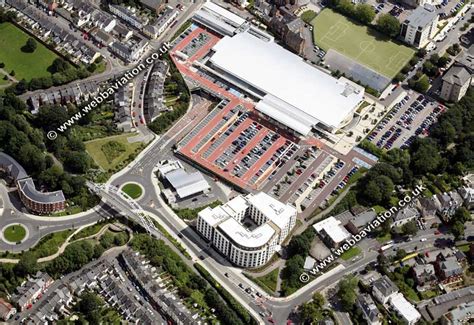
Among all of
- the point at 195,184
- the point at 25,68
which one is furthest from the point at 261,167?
the point at 25,68

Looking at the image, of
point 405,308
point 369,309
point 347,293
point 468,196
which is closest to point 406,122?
point 468,196

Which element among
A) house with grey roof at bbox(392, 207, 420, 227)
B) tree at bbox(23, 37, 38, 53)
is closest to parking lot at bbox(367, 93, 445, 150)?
house with grey roof at bbox(392, 207, 420, 227)

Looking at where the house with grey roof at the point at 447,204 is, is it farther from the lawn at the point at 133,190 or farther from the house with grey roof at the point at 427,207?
the lawn at the point at 133,190

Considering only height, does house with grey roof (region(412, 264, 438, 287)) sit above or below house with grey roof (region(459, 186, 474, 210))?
below

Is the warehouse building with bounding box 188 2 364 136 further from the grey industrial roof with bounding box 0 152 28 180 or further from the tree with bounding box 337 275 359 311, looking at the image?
the grey industrial roof with bounding box 0 152 28 180

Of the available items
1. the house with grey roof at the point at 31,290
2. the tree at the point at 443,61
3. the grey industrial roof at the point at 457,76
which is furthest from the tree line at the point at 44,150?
the tree at the point at 443,61
